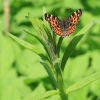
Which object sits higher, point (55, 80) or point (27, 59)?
point (55, 80)

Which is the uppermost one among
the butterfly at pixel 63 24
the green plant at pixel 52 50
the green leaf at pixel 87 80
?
the butterfly at pixel 63 24

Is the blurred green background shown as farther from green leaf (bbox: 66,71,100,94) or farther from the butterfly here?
green leaf (bbox: 66,71,100,94)

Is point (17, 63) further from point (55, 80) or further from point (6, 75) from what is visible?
point (55, 80)

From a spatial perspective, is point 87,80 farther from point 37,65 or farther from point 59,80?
point 37,65

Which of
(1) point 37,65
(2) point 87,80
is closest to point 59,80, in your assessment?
(2) point 87,80

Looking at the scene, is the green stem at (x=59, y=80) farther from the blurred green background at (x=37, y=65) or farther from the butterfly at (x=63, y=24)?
the blurred green background at (x=37, y=65)

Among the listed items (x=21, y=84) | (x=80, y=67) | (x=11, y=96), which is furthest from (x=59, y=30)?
(x=80, y=67)

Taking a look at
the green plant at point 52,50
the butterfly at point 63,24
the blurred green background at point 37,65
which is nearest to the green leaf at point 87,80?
the green plant at point 52,50

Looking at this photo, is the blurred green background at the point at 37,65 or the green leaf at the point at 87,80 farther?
the blurred green background at the point at 37,65
